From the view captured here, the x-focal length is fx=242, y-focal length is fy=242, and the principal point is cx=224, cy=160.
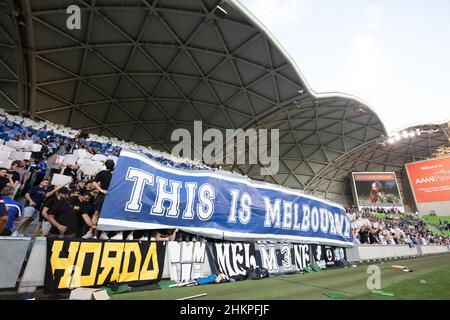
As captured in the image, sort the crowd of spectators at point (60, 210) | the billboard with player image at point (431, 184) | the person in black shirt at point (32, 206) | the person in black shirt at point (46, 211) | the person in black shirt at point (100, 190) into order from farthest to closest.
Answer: the billboard with player image at point (431, 184) < the person in black shirt at point (32, 206) < the person in black shirt at point (46, 211) < the person in black shirt at point (100, 190) < the crowd of spectators at point (60, 210)

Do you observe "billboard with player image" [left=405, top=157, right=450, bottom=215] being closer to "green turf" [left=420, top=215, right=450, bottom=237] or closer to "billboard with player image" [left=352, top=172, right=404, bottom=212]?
"green turf" [left=420, top=215, right=450, bottom=237]

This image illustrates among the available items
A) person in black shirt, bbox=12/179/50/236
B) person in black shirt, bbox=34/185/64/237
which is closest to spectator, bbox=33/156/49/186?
person in black shirt, bbox=12/179/50/236

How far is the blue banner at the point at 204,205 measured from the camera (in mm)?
5199

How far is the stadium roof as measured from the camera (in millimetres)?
16406

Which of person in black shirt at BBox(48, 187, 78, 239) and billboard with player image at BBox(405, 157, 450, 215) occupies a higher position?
billboard with player image at BBox(405, 157, 450, 215)

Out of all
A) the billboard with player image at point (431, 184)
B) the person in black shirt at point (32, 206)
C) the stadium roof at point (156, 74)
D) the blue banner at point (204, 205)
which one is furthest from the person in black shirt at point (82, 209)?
the billboard with player image at point (431, 184)

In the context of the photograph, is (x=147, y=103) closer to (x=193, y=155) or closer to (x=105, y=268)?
(x=193, y=155)

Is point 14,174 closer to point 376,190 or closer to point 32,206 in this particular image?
point 32,206

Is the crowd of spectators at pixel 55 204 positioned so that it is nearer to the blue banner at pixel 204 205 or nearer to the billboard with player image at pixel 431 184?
the blue banner at pixel 204 205

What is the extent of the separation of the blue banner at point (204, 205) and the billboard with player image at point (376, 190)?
40809 millimetres

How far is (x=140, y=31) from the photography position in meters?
17.7

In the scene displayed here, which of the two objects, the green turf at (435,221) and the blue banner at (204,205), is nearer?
the blue banner at (204,205)

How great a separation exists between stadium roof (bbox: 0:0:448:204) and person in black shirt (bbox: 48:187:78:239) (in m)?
15.1

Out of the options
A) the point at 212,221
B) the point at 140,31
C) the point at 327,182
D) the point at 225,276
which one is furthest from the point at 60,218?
the point at 327,182
